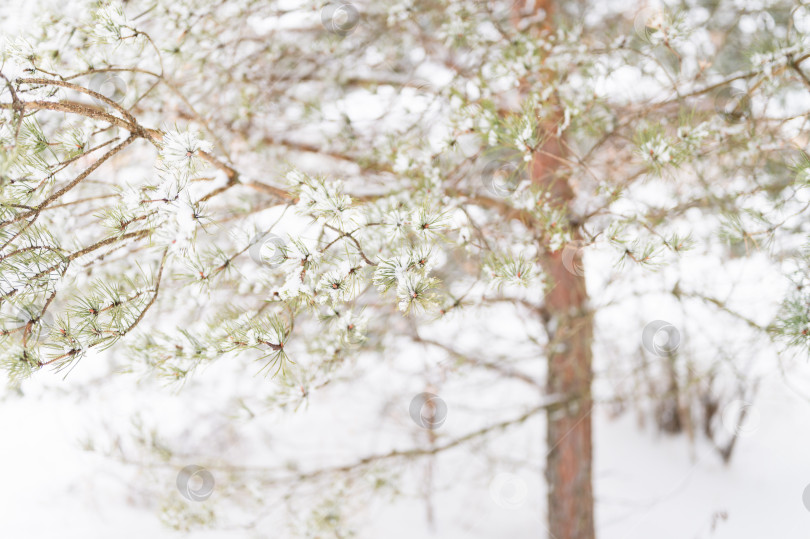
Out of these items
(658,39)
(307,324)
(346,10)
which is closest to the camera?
(658,39)

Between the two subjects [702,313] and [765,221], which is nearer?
[765,221]

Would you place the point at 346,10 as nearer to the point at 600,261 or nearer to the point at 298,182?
the point at 298,182

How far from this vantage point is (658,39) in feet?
5.33

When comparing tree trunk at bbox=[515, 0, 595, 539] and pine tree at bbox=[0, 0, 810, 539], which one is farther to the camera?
tree trunk at bbox=[515, 0, 595, 539]

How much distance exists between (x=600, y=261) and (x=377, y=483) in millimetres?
1496

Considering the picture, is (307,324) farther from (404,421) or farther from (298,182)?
(404,421)

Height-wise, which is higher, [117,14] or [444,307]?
[117,14]

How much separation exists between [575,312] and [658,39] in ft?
4.97

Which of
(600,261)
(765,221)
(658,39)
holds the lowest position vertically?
(765,221)

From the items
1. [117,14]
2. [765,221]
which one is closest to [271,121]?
[117,14]

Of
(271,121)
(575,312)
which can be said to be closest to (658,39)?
(575,312)

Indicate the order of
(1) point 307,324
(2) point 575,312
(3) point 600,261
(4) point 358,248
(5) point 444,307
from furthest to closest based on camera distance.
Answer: (1) point 307,324, (2) point 575,312, (3) point 600,261, (5) point 444,307, (4) point 358,248

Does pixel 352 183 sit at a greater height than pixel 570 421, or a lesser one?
greater

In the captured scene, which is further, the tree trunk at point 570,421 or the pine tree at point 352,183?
the tree trunk at point 570,421
